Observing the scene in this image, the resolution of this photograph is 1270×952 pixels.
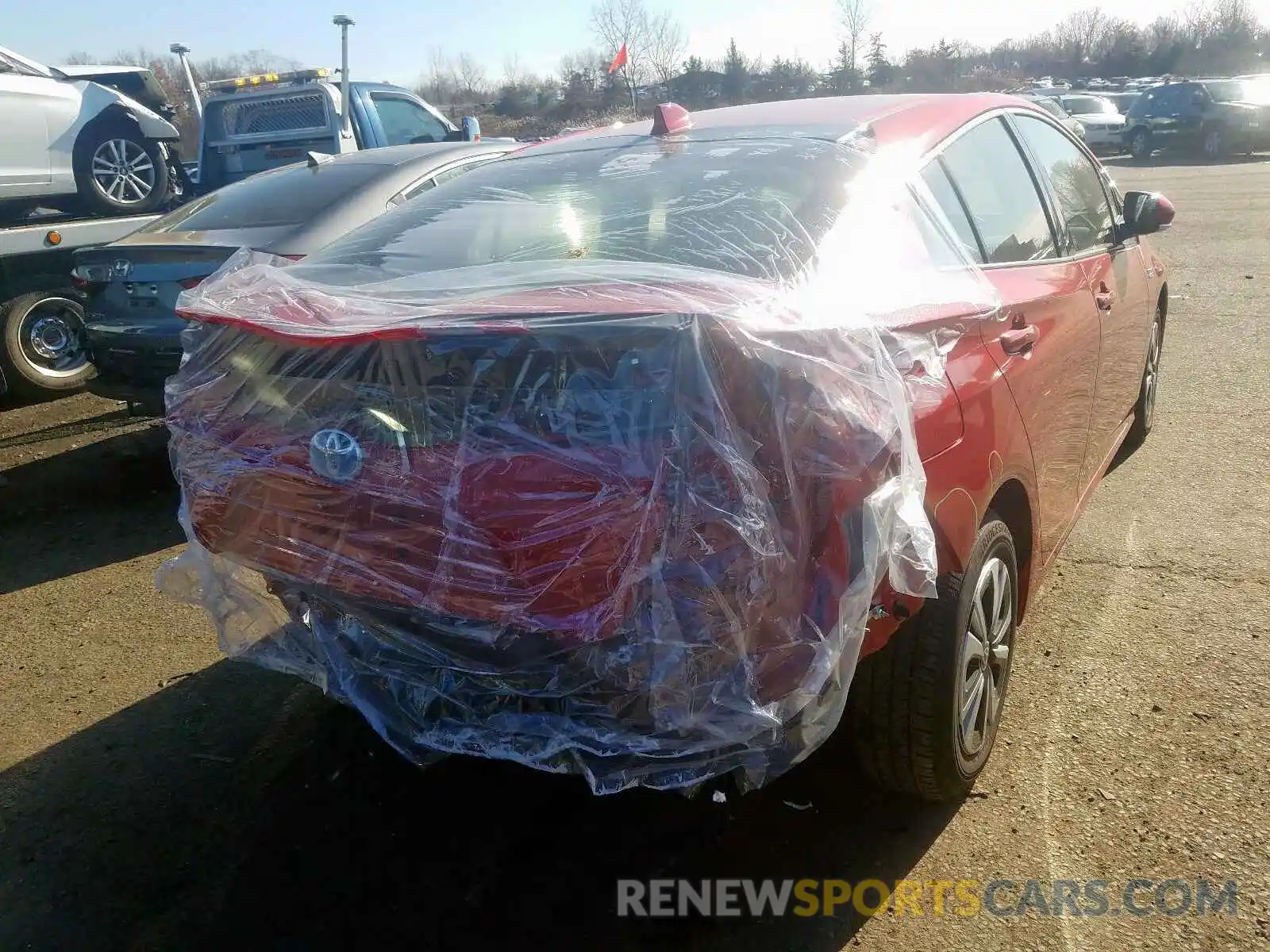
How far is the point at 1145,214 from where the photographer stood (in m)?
4.00

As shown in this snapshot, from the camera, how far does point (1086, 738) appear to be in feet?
9.65

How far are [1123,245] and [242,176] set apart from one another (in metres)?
7.31

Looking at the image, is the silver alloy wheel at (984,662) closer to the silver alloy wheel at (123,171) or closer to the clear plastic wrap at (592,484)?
the clear plastic wrap at (592,484)

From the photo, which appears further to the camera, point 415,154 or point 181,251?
point 415,154

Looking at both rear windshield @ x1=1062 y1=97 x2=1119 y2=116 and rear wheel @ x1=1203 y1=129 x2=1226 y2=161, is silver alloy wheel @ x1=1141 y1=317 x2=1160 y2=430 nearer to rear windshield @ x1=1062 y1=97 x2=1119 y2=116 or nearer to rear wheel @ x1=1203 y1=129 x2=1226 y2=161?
rear wheel @ x1=1203 y1=129 x2=1226 y2=161

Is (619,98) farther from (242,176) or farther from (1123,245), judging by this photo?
(1123,245)

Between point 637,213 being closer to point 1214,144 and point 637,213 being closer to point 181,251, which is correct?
point 181,251

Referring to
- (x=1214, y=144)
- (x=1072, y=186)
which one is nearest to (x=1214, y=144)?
(x=1214, y=144)

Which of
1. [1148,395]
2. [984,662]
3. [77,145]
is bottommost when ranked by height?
[984,662]

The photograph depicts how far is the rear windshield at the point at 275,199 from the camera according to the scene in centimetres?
557

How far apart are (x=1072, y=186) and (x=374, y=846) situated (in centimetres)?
325

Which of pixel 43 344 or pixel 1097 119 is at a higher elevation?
pixel 1097 119

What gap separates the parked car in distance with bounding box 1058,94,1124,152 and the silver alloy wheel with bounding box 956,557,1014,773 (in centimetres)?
2647

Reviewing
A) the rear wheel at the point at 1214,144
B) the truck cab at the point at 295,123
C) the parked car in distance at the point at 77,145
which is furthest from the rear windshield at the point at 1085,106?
the parked car in distance at the point at 77,145
